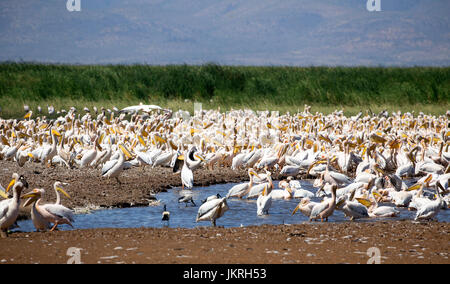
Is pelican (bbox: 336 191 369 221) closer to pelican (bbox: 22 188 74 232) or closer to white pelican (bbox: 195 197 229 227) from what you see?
white pelican (bbox: 195 197 229 227)

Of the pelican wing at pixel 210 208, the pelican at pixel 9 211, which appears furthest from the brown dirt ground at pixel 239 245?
the pelican wing at pixel 210 208

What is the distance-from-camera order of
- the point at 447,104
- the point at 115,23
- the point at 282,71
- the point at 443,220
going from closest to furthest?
1. the point at 443,220
2. the point at 447,104
3. the point at 282,71
4. the point at 115,23

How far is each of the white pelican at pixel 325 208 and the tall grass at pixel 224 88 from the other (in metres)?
16.7

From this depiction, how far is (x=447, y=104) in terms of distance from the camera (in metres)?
26.6

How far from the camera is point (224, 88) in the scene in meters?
28.8

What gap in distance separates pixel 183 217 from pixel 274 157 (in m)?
3.92

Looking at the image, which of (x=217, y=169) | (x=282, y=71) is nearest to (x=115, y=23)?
(x=282, y=71)

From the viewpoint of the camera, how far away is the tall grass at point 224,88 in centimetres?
2658

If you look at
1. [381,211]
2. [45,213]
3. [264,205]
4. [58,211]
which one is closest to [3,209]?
[45,213]

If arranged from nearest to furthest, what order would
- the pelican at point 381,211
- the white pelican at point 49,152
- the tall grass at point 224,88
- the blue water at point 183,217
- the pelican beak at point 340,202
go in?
the blue water at point 183,217, the pelican beak at point 340,202, the pelican at point 381,211, the white pelican at point 49,152, the tall grass at point 224,88

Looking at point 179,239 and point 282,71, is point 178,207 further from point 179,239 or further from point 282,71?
point 282,71

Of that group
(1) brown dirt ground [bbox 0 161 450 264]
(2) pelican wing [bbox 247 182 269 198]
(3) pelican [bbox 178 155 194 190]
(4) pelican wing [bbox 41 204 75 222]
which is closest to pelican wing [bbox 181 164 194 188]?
(3) pelican [bbox 178 155 194 190]

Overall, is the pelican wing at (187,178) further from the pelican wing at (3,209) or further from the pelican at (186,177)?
the pelican wing at (3,209)
